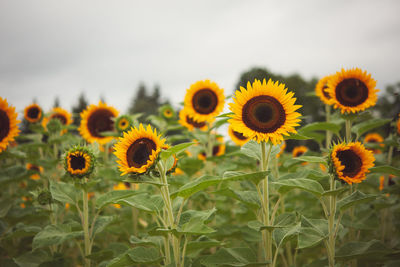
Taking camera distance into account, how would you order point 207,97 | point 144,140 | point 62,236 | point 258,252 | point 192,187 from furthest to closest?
point 207,97 → point 258,252 → point 62,236 → point 144,140 → point 192,187

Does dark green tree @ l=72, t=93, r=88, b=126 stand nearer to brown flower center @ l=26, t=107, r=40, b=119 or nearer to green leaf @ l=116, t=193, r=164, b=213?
brown flower center @ l=26, t=107, r=40, b=119

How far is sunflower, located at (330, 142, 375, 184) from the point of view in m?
1.89

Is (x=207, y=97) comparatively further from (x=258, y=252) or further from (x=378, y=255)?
(x=378, y=255)

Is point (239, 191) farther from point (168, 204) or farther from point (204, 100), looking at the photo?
point (204, 100)

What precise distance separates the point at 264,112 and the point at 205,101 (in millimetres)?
2102

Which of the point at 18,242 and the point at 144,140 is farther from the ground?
the point at 144,140

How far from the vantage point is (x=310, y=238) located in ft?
6.28

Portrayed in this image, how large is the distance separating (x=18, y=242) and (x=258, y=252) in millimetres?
3456

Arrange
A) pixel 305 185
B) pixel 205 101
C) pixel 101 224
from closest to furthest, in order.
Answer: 1. pixel 305 185
2. pixel 101 224
3. pixel 205 101

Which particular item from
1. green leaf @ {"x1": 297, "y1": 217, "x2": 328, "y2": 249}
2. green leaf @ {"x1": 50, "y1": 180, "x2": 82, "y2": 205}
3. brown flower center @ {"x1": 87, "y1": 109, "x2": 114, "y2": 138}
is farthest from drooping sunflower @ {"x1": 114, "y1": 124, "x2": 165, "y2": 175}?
brown flower center @ {"x1": 87, "y1": 109, "x2": 114, "y2": 138}

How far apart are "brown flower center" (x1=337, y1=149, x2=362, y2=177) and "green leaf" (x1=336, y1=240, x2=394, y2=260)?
1.86 ft

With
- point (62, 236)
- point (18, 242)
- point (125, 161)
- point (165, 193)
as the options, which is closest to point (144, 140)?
point (125, 161)

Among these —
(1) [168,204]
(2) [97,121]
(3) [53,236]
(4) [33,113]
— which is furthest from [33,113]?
(1) [168,204]

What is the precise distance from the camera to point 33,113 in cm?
453
